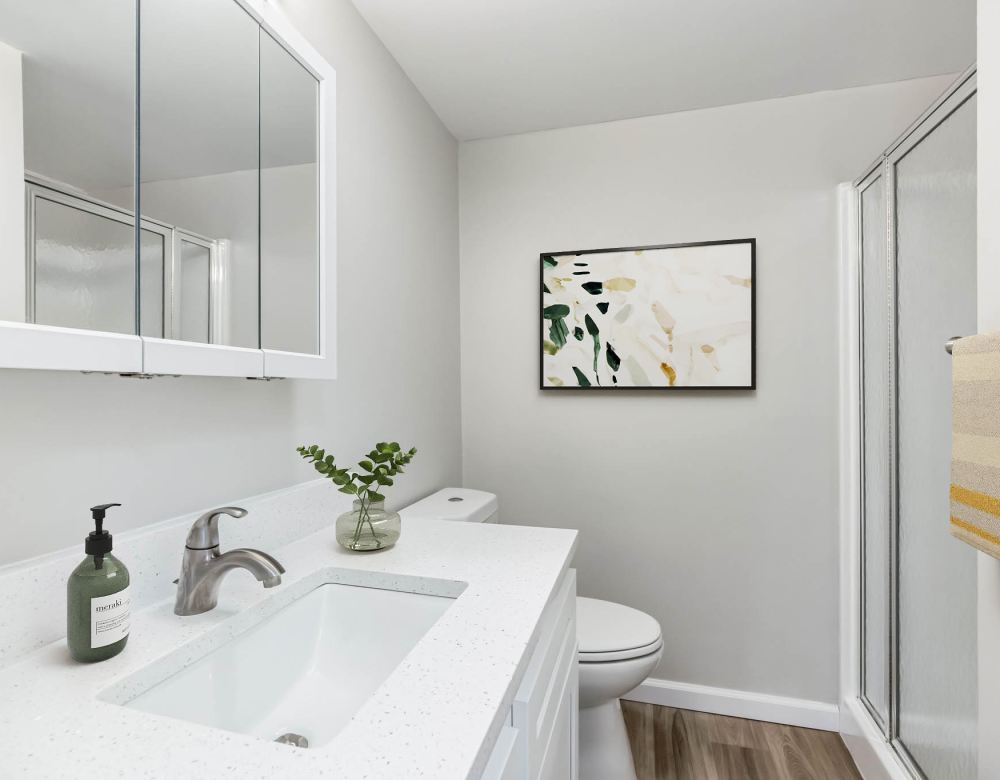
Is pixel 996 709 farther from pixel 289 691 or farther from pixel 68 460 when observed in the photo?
pixel 68 460

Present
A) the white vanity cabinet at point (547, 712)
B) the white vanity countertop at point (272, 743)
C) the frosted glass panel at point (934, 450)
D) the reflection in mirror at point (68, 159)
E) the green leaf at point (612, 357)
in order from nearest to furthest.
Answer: the white vanity countertop at point (272, 743)
the reflection in mirror at point (68, 159)
the white vanity cabinet at point (547, 712)
the frosted glass panel at point (934, 450)
the green leaf at point (612, 357)

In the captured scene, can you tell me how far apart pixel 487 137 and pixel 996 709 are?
228 centimetres

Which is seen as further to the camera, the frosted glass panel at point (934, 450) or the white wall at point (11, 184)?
the frosted glass panel at point (934, 450)

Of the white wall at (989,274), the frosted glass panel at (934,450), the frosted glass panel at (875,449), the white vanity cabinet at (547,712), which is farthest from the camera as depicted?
the frosted glass panel at (875,449)

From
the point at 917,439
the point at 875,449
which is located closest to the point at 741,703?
the point at 875,449

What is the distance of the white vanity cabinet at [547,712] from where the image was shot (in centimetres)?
77

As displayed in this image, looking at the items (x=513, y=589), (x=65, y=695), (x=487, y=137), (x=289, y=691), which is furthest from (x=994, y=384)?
(x=487, y=137)

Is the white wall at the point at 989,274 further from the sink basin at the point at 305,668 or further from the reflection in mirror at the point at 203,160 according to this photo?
the reflection in mirror at the point at 203,160

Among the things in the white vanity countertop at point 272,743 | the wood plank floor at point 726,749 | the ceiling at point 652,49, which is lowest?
the wood plank floor at point 726,749

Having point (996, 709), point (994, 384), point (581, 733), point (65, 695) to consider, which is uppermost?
point (994, 384)

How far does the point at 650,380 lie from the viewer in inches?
81.8

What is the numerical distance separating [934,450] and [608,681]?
1034 millimetres

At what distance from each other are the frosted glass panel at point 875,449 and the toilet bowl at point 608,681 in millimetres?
731

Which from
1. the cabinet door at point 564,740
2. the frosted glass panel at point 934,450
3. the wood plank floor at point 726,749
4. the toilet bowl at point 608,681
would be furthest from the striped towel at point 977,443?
the wood plank floor at point 726,749
